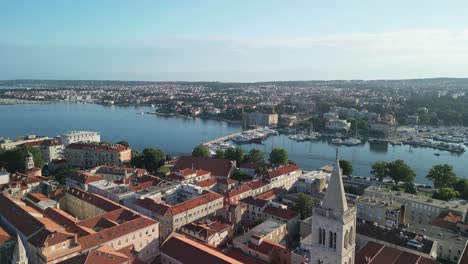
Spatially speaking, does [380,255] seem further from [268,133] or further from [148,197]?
[268,133]

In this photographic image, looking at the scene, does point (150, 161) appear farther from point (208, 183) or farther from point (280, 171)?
point (280, 171)

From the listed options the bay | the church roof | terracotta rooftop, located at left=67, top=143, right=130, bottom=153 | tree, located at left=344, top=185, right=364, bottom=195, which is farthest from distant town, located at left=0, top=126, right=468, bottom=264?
the bay

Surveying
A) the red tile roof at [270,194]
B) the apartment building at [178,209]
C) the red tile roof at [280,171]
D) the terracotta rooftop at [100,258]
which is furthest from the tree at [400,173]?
the terracotta rooftop at [100,258]

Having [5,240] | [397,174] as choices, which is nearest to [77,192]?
[5,240]

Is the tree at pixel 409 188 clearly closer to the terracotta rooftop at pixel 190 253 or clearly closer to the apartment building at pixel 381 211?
the apartment building at pixel 381 211

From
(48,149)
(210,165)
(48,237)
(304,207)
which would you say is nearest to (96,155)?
(48,149)

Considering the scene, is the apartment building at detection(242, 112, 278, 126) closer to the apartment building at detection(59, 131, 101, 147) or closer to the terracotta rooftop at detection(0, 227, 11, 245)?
the apartment building at detection(59, 131, 101, 147)
